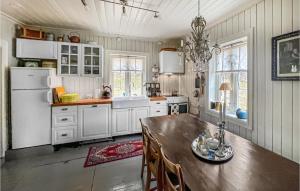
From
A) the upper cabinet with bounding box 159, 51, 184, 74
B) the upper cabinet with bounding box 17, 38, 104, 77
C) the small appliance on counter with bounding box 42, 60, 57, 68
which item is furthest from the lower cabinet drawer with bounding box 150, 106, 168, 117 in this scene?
the small appliance on counter with bounding box 42, 60, 57, 68

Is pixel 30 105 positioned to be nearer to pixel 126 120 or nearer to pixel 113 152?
pixel 113 152

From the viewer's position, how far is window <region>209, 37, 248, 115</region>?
9.19ft

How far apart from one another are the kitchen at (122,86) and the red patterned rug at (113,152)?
0.13 feet

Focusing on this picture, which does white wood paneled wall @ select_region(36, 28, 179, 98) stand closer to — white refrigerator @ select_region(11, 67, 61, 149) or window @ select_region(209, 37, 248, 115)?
white refrigerator @ select_region(11, 67, 61, 149)

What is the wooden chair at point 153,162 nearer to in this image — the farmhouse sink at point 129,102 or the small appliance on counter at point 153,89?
the farmhouse sink at point 129,102

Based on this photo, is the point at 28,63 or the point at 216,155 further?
the point at 28,63

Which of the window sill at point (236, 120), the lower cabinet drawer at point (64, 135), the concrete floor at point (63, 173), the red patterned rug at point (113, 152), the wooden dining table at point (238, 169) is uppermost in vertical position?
the window sill at point (236, 120)

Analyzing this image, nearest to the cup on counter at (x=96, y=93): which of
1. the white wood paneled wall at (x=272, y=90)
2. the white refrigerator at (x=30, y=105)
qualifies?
the white refrigerator at (x=30, y=105)

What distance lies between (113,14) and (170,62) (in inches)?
82.0

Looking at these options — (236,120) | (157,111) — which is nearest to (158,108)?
(157,111)

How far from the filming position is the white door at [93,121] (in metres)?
3.47

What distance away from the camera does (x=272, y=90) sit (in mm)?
2180

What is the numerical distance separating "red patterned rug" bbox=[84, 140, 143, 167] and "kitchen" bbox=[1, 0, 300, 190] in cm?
4

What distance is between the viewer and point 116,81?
4.34 metres
